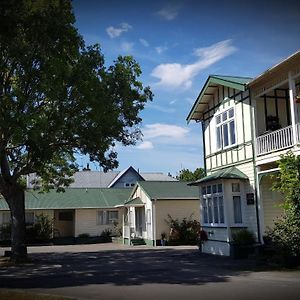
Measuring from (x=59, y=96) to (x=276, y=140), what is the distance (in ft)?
30.6

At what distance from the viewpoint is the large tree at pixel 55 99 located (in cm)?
1667

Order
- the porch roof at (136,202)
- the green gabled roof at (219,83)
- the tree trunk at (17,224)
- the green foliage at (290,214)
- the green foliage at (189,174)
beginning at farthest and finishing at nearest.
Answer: the green foliage at (189,174) < the porch roof at (136,202) < the tree trunk at (17,224) < the green gabled roof at (219,83) < the green foliage at (290,214)

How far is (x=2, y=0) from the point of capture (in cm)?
1016

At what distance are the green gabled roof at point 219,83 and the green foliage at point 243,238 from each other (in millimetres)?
6680

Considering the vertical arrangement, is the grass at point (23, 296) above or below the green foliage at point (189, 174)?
below

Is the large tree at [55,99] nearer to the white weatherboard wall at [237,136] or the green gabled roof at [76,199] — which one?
the white weatherboard wall at [237,136]

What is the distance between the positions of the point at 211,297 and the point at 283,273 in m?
4.77

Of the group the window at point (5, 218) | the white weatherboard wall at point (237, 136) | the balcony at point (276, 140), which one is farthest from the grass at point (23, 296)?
the window at point (5, 218)

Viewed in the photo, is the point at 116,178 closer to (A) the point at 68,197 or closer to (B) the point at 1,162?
(A) the point at 68,197

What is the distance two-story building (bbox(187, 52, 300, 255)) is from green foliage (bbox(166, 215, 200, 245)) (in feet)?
28.4

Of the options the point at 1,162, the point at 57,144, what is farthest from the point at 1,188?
the point at 57,144

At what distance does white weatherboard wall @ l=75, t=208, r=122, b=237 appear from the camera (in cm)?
4131

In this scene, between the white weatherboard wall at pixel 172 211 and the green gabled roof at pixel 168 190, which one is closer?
the white weatherboard wall at pixel 172 211

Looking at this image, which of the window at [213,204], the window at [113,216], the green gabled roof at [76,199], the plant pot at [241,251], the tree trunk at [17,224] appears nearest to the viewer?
the plant pot at [241,251]
